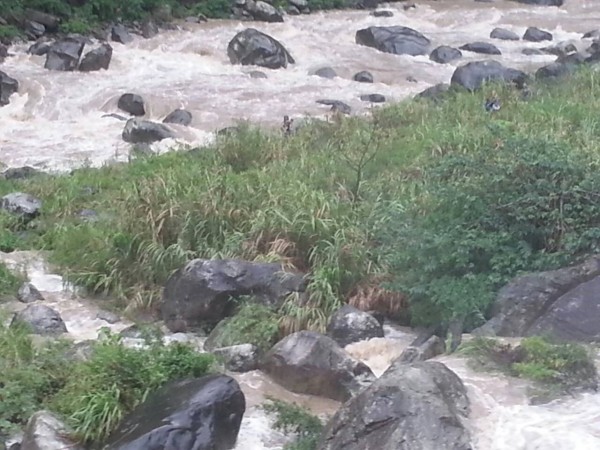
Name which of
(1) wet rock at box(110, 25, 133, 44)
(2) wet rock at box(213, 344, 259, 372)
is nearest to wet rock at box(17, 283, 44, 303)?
(2) wet rock at box(213, 344, 259, 372)

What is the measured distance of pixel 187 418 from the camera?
612 centimetres

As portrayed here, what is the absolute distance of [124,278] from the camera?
9.48 meters

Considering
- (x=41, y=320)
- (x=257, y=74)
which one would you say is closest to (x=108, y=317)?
(x=41, y=320)

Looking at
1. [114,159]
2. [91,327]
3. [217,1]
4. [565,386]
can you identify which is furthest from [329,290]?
[217,1]

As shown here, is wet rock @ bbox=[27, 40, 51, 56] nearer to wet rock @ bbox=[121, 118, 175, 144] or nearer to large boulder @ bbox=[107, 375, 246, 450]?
wet rock @ bbox=[121, 118, 175, 144]

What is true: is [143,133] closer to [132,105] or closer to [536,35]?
[132,105]

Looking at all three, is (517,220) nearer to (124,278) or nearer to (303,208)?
(303,208)

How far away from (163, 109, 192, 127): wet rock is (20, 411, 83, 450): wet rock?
10.9 m

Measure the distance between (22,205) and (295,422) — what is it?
626 cm

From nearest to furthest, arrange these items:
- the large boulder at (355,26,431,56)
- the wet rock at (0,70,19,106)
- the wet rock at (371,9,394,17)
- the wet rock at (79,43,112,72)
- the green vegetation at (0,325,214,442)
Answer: the green vegetation at (0,325,214,442) < the wet rock at (0,70,19,106) < the wet rock at (79,43,112,72) < the large boulder at (355,26,431,56) < the wet rock at (371,9,394,17)

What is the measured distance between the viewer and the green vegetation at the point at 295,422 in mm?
6375

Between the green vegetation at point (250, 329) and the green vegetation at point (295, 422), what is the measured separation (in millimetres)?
1067

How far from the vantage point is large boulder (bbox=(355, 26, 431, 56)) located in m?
A: 22.1

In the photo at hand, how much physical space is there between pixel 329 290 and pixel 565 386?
2746 mm
